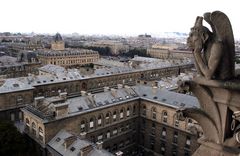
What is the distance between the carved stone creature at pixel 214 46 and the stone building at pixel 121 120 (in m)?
38.3

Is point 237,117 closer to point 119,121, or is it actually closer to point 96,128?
point 96,128

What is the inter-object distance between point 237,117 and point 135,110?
5048 centimetres

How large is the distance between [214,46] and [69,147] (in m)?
35.6

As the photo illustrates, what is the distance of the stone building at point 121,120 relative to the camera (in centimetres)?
4422

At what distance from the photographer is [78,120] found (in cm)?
4616

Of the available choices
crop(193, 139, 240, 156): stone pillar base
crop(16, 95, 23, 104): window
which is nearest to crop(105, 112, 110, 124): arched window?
crop(16, 95, 23, 104): window

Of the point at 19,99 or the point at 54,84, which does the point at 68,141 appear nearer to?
the point at 19,99

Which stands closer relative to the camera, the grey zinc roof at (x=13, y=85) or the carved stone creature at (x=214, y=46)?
the carved stone creature at (x=214, y=46)

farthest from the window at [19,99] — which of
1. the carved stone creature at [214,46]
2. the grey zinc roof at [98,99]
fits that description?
the carved stone creature at [214,46]

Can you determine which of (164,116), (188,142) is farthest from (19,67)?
(188,142)

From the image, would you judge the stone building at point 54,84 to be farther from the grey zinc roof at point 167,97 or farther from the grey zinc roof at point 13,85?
the grey zinc roof at point 167,97

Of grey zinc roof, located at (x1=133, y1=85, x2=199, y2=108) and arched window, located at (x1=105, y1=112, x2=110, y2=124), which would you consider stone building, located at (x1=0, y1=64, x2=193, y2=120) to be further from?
grey zinc roof, located at (x1=133, y1=85, x2=199, y2=108)

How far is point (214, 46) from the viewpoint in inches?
236

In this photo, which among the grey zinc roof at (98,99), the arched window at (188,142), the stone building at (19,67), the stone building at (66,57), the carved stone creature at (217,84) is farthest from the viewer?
the stone building at (66,57)
